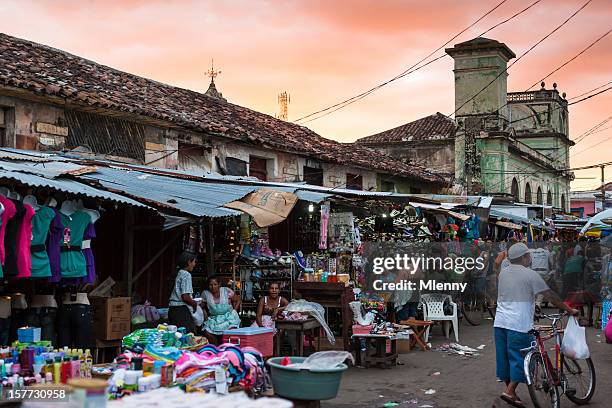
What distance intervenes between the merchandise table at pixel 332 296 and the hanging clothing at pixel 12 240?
4865 mm

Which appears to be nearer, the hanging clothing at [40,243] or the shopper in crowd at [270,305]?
the hanging clothing at [40,243]

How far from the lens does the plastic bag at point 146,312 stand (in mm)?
10031

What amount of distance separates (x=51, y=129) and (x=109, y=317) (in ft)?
17.2

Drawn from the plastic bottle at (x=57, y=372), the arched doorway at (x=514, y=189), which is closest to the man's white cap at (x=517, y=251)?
the plastic bottle at (x=57, y=372)

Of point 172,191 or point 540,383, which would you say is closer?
point 540,383

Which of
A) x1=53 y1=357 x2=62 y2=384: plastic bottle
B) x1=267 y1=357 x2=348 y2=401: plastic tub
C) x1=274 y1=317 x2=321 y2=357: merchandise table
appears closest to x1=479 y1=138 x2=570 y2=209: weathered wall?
x1=274 y1=317 x2=321 y2=357: merchandise table

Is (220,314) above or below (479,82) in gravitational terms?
below

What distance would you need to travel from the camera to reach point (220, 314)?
999 cm

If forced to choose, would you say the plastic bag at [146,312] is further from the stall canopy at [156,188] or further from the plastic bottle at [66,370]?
the plastic bottle at [66,370]

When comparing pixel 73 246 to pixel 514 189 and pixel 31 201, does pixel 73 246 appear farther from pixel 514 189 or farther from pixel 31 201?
pixel 514 189

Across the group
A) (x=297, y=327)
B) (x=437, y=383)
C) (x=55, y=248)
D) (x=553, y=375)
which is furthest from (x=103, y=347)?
(x=553, y=375)

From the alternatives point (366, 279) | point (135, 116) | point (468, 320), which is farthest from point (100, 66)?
point (468, 320)

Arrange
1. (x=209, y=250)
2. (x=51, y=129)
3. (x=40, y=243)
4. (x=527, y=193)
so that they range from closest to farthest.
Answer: (x=40, y=243), (x=209, y=250), (x=51, y=129), (x=527, y=193)

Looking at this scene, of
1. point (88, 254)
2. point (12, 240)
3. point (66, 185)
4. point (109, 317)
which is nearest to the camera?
point (12, 240)
